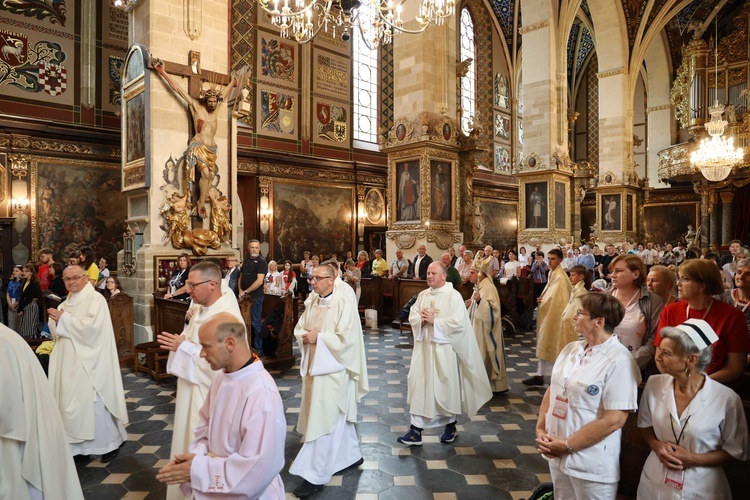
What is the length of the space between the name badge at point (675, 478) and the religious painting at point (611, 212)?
66.1ft

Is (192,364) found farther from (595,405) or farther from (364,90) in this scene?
(364,90)

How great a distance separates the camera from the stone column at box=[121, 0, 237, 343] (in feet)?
27.7

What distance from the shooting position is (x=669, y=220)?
24.7m

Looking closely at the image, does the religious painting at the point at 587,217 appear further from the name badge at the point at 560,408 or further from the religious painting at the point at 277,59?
the name badge at the point at 560,408

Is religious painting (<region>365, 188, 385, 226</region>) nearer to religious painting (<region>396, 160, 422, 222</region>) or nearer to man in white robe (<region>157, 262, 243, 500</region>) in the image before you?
religious painting (<region>396, 160, 422, 222</region>)

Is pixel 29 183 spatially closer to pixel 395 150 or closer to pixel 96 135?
pixel 96 135

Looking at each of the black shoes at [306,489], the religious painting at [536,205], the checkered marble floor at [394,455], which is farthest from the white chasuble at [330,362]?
the religious painting at [536,205]

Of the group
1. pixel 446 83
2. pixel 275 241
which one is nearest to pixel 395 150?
pixel 446 83

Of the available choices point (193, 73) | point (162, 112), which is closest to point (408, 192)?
point (193, 73)

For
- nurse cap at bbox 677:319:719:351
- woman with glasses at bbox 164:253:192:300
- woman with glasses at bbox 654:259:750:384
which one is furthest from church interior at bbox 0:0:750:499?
nurse cap at bbox 677:319:719:351

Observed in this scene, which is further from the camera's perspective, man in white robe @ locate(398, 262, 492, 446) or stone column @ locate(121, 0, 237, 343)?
stone column @ locate(121, 0, 237, 343)

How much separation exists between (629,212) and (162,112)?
1856 centimetres

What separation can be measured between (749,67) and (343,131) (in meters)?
17.4

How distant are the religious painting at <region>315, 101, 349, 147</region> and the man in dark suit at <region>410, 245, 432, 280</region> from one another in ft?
29.5
